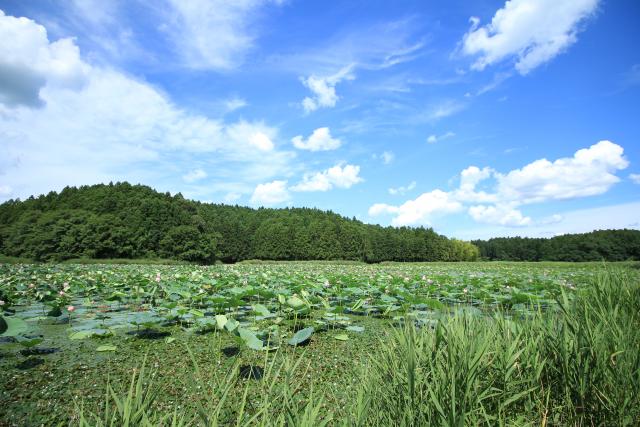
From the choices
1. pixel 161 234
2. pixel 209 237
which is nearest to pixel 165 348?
pixel 161 234

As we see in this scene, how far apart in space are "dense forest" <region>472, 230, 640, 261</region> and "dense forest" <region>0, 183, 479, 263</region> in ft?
61.8

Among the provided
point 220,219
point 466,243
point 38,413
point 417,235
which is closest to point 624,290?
point 38,413

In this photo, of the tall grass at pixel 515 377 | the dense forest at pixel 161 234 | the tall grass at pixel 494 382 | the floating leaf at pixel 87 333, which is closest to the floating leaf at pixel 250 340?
the tall grass at pixel 494 382

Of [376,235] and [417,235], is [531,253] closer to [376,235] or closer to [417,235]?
[417,235]

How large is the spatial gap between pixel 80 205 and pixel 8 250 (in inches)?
317

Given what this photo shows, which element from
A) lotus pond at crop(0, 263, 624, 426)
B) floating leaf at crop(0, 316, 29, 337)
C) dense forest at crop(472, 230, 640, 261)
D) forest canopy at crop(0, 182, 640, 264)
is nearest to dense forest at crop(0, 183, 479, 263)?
forest canopy at crop(0, 182, 640, 264)

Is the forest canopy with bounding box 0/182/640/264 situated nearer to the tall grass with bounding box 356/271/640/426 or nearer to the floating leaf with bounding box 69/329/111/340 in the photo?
the floating leaf with bounding box 69/329/111/340

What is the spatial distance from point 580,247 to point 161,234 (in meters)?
64.4

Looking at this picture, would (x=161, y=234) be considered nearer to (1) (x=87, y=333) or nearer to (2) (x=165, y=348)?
(1) (x=87, y=333)

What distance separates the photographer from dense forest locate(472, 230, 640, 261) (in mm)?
51938

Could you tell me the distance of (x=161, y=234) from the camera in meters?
36.5

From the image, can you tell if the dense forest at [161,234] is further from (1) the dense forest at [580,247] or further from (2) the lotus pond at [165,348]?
(2) the lotus pond at [165,348]

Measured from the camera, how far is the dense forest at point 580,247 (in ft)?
170

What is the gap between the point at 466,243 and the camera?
238 feet
